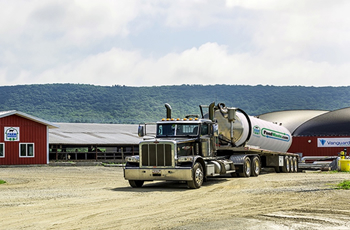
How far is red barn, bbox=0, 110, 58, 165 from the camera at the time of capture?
45938 millimetres

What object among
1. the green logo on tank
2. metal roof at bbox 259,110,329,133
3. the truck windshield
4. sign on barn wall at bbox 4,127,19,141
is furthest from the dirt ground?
metal roof at bbox 259,110,329,133

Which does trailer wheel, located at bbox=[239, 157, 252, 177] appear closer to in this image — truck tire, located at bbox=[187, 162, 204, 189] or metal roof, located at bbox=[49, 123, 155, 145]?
truck tire, located at bbox=[187, 162, 204, 189]

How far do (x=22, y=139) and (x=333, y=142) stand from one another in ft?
92.9

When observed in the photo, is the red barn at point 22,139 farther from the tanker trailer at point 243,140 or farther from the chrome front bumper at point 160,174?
the chrome front bumper at point 160,174

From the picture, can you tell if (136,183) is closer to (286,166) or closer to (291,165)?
(286,166)

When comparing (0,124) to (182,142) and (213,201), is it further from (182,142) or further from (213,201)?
(213,201)

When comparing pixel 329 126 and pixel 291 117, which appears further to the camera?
pixel 291 117

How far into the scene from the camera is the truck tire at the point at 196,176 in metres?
20.6

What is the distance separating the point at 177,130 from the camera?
2233cm

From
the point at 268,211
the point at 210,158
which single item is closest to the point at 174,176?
the point at 210,158

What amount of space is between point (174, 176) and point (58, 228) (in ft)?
31.5

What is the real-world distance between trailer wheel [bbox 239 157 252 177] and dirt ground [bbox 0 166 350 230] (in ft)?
20.3

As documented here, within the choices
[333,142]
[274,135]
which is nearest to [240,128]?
[274,135]

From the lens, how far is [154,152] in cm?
2081
